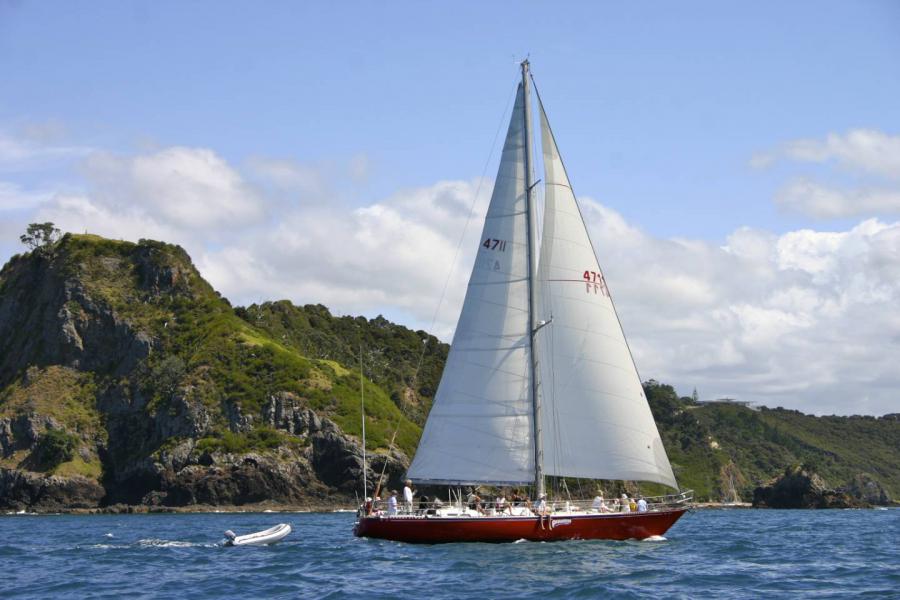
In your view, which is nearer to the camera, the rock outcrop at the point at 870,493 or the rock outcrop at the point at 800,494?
the rock outcrop at the point at 800,494

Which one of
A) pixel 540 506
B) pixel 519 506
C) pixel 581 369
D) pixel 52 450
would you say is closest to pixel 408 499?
pixel 519 506

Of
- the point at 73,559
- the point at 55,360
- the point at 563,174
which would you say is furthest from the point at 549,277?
the point at 55,360

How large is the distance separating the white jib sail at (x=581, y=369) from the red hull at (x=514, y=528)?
189 cm

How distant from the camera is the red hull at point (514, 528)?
137ft

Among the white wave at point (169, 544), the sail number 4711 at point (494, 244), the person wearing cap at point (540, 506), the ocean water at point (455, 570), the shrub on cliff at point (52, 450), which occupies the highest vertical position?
the sail number 4711 at point (494, 244)

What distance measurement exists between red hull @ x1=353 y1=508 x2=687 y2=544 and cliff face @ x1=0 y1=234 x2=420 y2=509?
77283mm

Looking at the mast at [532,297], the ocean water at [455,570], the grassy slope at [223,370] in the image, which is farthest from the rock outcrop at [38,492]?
the mast at [532,297]

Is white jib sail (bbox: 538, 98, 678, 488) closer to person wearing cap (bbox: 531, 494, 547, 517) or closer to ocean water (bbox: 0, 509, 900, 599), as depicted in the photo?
person wearing cap (bbox: 531, 494, 547, 517)

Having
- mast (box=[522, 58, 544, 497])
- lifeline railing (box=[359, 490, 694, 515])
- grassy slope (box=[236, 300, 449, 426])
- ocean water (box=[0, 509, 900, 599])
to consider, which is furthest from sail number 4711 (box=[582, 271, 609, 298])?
grassy slope (box=[236, 300, 449, 426])

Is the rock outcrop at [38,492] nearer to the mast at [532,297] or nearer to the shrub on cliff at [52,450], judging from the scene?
the shrub on cliff at [52,450]

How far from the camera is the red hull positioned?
41719mm

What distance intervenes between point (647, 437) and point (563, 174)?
1143 centimetres

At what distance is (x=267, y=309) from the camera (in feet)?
598

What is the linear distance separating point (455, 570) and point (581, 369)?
11254mm
